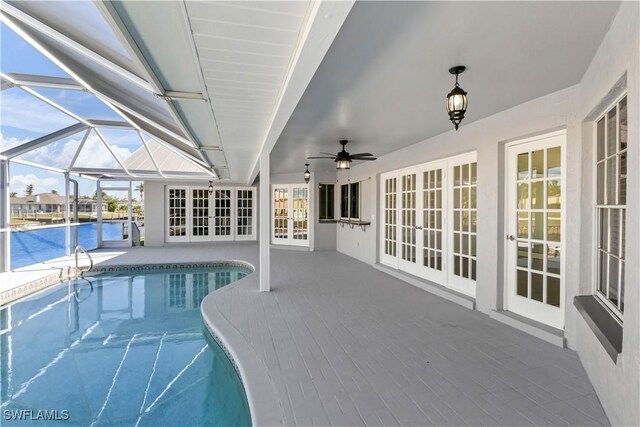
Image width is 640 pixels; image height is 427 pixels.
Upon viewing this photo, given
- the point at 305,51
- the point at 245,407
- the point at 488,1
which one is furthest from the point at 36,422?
the point at 488,1

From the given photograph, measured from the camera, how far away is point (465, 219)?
4.59 meters

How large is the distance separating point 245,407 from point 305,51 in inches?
103

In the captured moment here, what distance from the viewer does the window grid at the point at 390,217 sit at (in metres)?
6.56

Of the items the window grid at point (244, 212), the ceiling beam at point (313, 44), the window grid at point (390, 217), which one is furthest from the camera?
the window grid at point (244, 212)

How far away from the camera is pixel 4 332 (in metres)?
4.34

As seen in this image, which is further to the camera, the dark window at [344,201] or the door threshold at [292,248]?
the door threshold at [292,248]

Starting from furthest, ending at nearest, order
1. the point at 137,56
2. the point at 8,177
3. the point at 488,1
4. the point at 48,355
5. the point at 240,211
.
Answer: the point at 240,211 < the point at 8,177 < the point at 48,355 < the point at 137,56 < the point at 488,1

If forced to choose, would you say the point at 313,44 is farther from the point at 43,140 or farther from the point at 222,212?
the point at 222,212

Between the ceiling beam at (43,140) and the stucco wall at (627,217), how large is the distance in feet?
32.1

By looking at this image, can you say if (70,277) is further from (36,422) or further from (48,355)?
(36,422)

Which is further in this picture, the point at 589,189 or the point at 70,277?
the point at 70,277

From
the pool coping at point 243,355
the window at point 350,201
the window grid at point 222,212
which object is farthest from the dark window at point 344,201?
the window grid at point 222,212

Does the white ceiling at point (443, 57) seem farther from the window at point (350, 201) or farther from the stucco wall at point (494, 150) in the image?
the window at point (350, 201)

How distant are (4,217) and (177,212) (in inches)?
183
